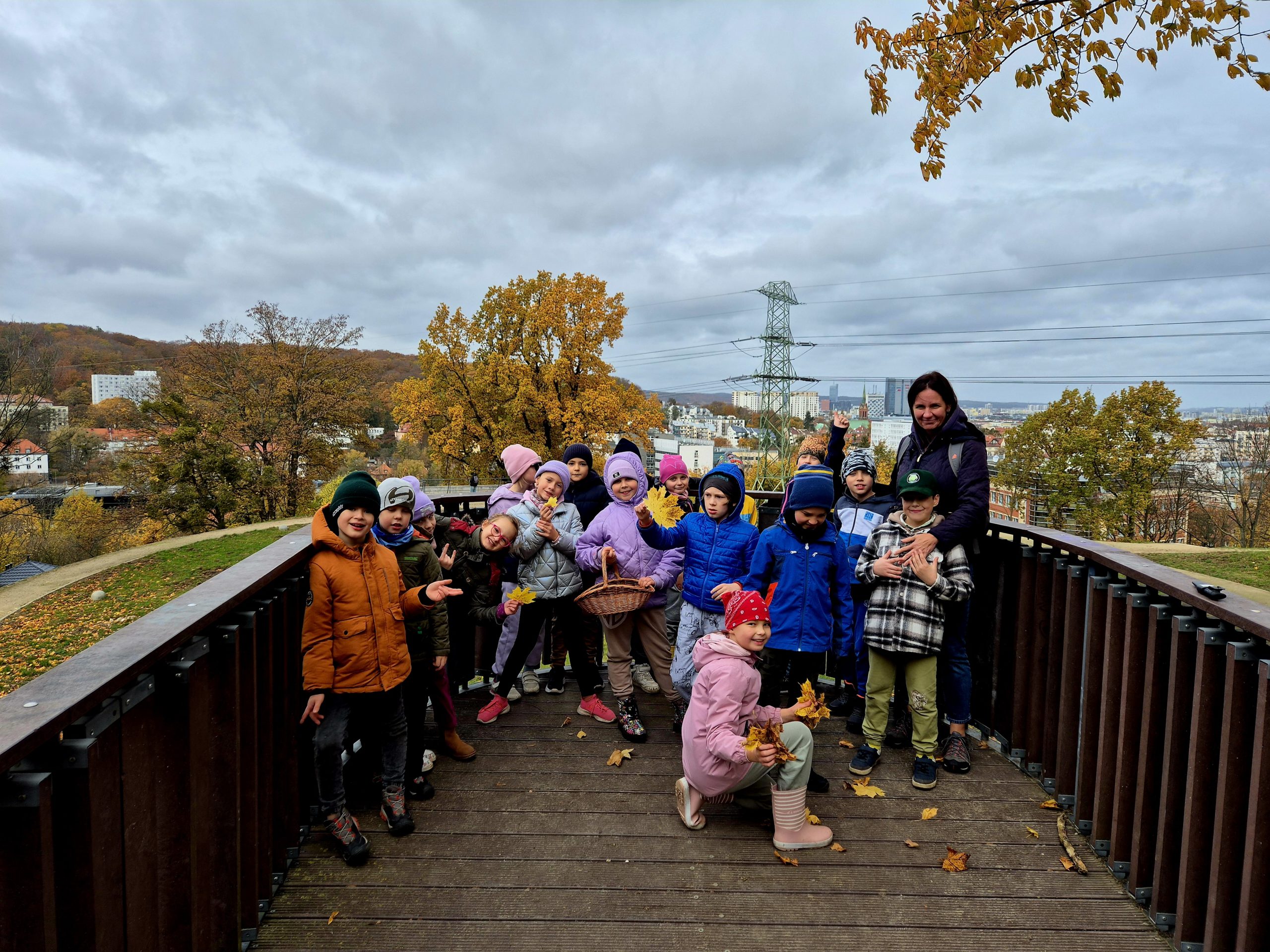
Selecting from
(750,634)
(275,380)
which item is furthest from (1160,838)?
(275,380)

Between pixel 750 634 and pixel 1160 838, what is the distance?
1.57 metres

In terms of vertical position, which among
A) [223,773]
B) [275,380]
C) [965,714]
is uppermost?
[275,380]

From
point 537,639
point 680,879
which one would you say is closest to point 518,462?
point 537,639

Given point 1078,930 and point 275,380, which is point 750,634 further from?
point 275,380

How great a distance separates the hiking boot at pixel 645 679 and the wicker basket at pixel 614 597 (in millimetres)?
956

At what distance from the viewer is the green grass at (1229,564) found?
54.9 feet

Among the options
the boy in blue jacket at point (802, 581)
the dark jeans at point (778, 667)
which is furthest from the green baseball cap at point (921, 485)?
the dark jeans at point (778, 667)

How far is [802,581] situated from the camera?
374 centimetres

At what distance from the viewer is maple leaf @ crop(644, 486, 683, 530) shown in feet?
13.0

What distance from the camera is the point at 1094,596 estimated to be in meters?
2.99

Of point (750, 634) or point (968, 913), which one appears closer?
point (968, 913)

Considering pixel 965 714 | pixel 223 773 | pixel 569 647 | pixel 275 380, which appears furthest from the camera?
pixel 275 380

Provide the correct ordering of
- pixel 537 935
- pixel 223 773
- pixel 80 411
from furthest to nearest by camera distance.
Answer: pixel 80 411
pixel 537 935
pixel 223 773

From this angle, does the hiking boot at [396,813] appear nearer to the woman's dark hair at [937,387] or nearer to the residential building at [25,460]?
the woman's dark hair at [937,387]
